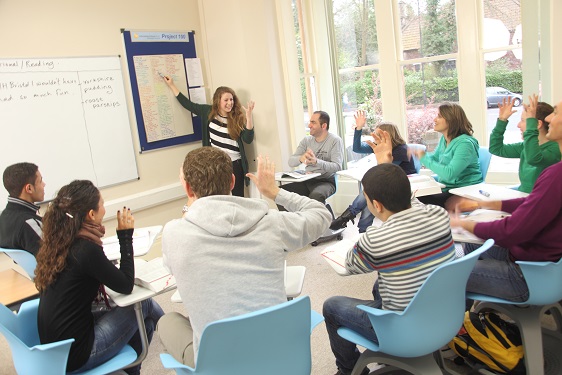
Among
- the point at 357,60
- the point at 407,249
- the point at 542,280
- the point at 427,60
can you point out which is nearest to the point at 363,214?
the point at 427,60

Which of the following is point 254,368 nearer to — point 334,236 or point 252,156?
point 334,236

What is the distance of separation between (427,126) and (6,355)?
4.20 m

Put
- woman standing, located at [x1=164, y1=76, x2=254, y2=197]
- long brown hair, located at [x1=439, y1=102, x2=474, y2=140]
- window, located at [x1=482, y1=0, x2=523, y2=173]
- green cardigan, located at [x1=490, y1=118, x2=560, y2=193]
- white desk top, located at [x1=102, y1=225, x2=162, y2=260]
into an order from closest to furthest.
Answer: white desk top, located at [x1=102, y1=225, x2=162, y2=260] < green cardigan, located at [x1=490, y1=118, x2=560, y2=193] < long brown hair, located at [x1=439, y1=102, x2=474, y2=140] < window, located at [x1=482, y1=0, x2=523, y2=173] < woman standing, located at [x1=164, y1=76, x2=254, y2=197]

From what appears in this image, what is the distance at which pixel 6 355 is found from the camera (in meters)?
3.24

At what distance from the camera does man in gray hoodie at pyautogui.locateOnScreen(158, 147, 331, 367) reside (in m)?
1.63

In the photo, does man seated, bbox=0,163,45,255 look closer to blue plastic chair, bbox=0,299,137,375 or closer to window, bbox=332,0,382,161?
blue plastic chair, bbox=0,299,137,375

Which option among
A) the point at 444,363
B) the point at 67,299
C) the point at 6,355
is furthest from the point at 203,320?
the point at 6,355

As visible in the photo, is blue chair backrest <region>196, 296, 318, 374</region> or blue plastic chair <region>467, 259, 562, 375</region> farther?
blue plastic chair <region>467, 259, 562, 375</region>

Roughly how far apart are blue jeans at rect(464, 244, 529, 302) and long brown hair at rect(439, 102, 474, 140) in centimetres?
160

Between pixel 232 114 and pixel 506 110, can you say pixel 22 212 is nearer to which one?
pixel 232 114

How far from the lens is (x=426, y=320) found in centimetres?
180

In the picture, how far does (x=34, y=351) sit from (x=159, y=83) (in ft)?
11.4

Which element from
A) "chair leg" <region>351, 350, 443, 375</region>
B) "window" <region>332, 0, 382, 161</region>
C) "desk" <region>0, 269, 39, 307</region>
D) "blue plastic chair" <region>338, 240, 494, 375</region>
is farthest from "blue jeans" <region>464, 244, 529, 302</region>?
"window" <region>332, 0, 382, 161</region>

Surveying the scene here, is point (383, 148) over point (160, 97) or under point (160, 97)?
under
